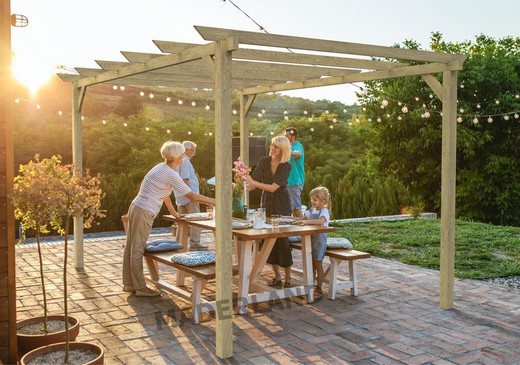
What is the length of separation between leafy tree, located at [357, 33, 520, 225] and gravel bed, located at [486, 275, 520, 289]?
713 cm

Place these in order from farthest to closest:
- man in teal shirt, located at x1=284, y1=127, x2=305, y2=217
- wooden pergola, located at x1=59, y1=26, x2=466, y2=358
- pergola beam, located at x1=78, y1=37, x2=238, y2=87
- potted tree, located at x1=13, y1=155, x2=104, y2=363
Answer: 1. man in teal shirt, located at x1=284, y1=127, x2=305, y2=217
2. pergola beam, located at x1=78, y1=37, x2=238, y2=87
3. wooden pergola, located at x1=59, y1=26, x2=466, y2=358
4. potted tree, located at x1=13, y1=155, x2=104, y2=363

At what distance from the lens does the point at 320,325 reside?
16.4 ft

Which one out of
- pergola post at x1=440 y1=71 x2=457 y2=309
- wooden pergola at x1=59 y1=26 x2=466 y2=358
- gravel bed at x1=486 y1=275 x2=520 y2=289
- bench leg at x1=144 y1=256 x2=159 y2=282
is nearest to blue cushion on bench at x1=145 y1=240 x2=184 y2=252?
bench leg at x1=144 y1=256 x2=159 y2=282

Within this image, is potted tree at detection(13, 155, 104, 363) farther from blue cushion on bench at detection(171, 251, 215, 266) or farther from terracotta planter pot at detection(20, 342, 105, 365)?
blue cushion on bench at detection(171, 251, 215, 266)

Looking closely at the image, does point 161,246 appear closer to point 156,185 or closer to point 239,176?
point 156,185

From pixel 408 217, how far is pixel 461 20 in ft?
18.7

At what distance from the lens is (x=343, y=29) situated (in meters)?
12.8

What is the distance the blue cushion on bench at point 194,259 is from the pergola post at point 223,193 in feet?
2.90

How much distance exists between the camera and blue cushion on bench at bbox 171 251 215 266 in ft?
17.2

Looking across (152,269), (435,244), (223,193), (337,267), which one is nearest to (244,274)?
(337,267)

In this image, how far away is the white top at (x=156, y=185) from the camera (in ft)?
18.8

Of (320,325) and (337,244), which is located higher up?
(337,244)

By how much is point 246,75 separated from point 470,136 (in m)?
8.33

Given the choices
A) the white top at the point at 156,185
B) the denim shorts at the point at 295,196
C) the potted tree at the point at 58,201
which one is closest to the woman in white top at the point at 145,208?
the white top at the point at 156,185
